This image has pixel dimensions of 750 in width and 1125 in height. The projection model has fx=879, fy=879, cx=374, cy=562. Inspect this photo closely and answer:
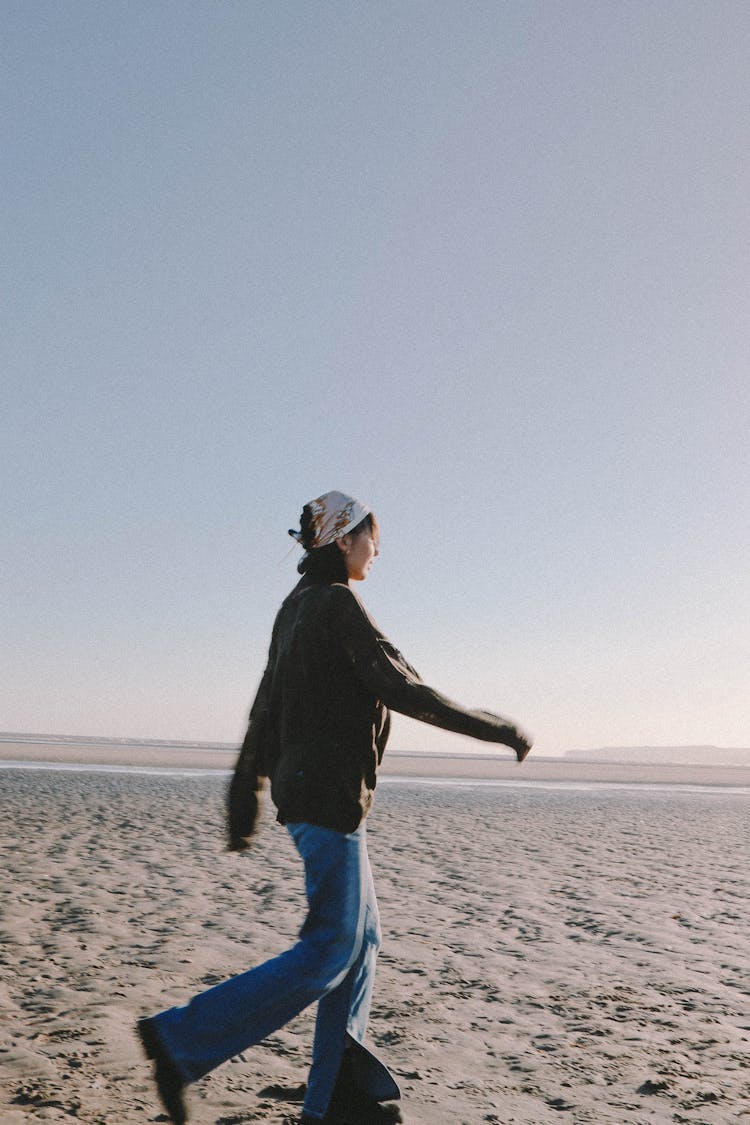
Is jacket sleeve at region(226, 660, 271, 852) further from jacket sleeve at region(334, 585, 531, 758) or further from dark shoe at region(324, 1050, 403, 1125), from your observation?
dark shoe at region(324, 1050, 403, 1125)

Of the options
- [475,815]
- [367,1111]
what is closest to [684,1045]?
[367,1111]

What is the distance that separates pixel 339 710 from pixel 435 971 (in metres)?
3.34

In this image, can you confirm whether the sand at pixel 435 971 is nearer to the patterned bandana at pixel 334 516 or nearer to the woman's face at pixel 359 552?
the woman's face at pixel 359 552

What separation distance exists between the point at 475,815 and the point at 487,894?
Result: 332 inches

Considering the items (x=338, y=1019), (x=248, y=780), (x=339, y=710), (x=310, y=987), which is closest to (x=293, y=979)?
(x=310, y=987)

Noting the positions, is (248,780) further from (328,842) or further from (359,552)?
(359,552)

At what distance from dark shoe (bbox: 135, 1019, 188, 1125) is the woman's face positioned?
61.4 inches

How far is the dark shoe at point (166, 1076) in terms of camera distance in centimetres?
264

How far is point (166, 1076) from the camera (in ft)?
8.70

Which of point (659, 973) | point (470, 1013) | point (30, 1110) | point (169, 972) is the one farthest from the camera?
point (659, 973)

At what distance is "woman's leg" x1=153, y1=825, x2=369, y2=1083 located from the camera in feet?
8.74

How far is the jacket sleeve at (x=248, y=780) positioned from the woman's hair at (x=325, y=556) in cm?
42

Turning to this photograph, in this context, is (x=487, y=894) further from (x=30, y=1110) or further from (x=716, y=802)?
(x=716, y=802)

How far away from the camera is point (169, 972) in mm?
5117
